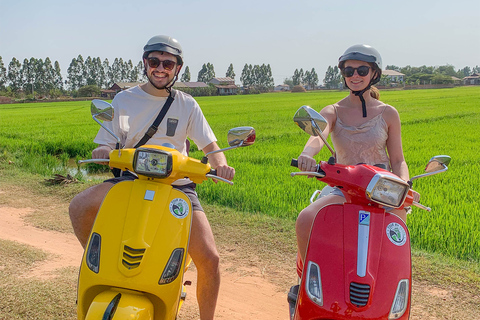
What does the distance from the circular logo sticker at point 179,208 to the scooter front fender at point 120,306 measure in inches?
16.0

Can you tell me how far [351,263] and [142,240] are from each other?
919 mm

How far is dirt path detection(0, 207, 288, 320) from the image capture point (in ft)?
Result: 10.0

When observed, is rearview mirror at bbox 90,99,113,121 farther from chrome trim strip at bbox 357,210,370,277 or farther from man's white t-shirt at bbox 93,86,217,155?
chrome trim strip at bbox 357,210,370,277

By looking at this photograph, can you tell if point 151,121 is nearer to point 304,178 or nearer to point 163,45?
point 163,45

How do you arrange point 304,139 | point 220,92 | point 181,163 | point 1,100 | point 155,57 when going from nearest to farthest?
point 181,163
point 155,57
point 304,139
point 1,100
point 220,92

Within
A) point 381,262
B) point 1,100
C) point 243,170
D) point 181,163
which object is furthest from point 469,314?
point 1,100

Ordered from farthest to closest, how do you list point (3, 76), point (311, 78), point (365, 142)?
point (311, 78) < point (3, 76) < point (365, 142)

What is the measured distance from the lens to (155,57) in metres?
2.59

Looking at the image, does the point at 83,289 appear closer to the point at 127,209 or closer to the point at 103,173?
the point at 127,209

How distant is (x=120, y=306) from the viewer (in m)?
1.80

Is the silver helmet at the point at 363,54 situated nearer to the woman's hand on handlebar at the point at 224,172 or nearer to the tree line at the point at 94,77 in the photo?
the woman's hand on handlebar at the point at 224,172

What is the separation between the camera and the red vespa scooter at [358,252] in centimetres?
180

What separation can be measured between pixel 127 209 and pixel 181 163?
0.33 metres

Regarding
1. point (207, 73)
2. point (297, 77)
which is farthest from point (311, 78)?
point (207, 73)
